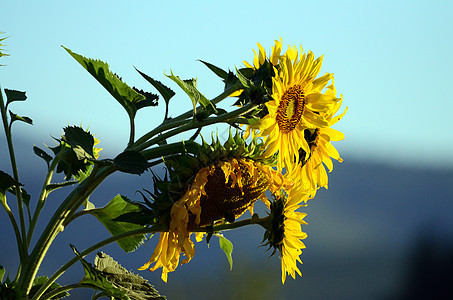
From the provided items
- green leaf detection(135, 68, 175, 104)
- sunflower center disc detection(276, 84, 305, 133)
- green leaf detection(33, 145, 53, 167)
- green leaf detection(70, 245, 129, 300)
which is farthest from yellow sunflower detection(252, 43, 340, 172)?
green leaf detection(33, 145, 53, 167)

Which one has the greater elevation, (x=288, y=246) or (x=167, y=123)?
(x=167, y=123)

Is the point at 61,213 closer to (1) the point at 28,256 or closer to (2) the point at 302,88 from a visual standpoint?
(1) the point at 28,256

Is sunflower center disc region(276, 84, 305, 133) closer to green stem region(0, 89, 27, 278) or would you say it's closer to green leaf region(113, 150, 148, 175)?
green leaf region(113, 150, 148, 175)

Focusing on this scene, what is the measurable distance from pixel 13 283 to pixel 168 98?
292mm

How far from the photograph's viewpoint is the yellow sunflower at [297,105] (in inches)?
26.9

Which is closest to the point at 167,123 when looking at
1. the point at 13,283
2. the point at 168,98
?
the point at 168,98

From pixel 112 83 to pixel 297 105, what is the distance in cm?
23

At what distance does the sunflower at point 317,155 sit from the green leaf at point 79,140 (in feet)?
0.91

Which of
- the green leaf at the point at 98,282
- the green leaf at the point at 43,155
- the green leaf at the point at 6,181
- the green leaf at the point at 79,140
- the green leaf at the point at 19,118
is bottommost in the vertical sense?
the green leaf at the point at 98,282

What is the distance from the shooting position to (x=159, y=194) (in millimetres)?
627

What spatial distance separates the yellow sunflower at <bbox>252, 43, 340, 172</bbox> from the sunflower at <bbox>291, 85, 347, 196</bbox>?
1.6 inches

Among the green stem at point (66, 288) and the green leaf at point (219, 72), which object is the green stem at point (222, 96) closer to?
the green leaf at point (219, 72)

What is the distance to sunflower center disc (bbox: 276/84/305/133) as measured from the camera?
0.68 m

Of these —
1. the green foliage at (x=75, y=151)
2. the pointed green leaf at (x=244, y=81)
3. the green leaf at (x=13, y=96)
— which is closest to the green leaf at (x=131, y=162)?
the green foliage at (x=75, y=151)
